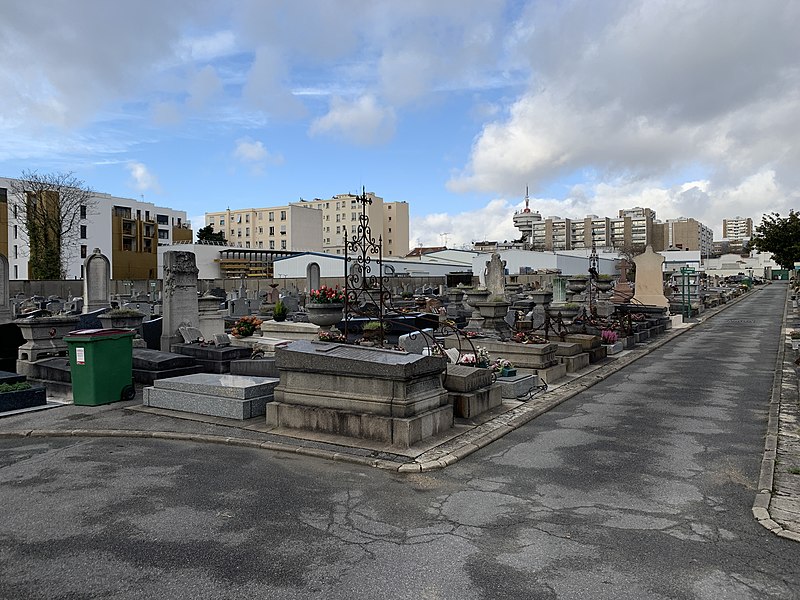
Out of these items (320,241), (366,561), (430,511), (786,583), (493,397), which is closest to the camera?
(786,583)

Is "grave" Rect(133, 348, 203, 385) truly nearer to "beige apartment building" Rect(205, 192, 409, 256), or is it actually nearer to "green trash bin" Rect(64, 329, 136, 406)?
"green trash bin" Rect(64, 329, 136, 406)

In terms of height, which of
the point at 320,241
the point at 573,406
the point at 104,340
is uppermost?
the point at 320,241

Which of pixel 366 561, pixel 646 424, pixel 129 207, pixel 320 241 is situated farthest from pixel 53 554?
pixel 320 241

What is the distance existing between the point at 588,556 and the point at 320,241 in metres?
102

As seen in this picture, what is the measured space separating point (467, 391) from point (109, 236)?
71785 millimetres

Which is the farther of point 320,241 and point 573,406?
point 320,241

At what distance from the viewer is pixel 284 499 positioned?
17.5 ft

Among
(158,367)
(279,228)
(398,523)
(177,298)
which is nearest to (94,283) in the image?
(177,298)

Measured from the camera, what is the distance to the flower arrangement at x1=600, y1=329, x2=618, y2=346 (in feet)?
53.0

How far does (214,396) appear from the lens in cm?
841

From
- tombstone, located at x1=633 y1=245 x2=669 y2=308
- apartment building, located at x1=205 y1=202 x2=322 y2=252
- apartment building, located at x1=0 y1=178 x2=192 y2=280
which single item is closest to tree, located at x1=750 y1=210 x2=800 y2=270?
tombstone, located at x1=633 y1=245 x2=669 y2=308

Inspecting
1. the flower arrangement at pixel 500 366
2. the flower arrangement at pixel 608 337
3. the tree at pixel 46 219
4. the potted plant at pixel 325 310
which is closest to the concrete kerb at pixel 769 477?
the flower arrangement at pixel 500 366

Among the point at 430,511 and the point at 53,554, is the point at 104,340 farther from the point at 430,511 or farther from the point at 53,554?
the point at 430,511

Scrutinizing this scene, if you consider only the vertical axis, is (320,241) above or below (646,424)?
above
